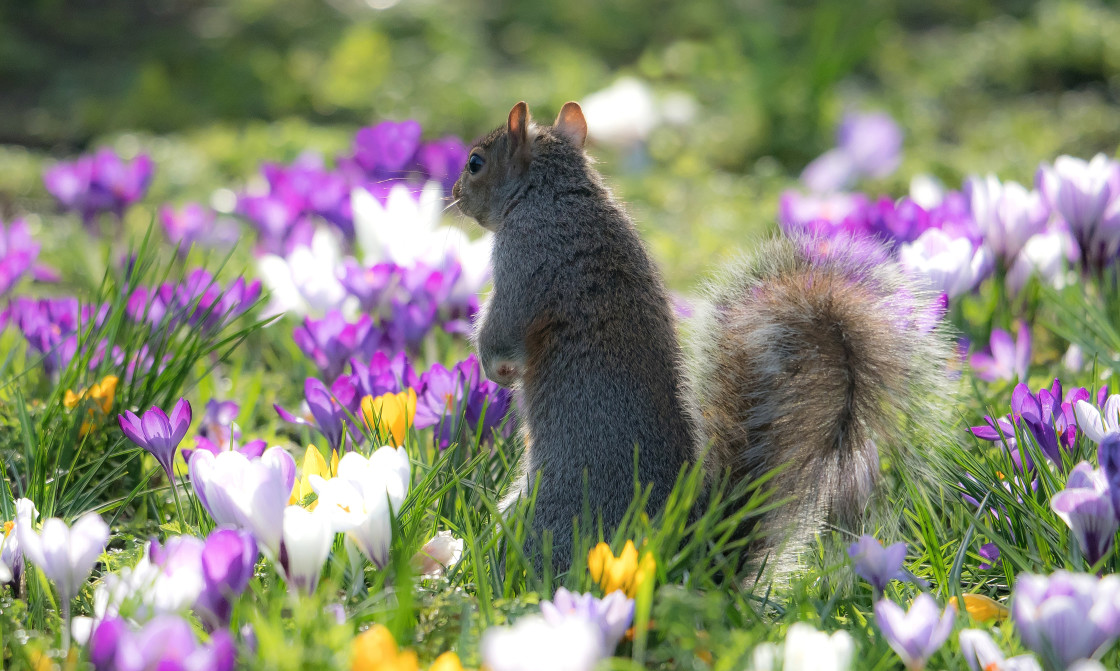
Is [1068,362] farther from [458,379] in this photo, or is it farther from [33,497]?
[33,497]

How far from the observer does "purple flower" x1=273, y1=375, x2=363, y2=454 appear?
217cm

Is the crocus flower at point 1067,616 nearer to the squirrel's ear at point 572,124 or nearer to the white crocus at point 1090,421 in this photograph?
the white crocus at point 1090,421

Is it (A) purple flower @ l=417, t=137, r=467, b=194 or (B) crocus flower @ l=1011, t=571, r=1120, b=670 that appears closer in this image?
(B) crocus flower @ l=1011, t=571, r=1120, b=670

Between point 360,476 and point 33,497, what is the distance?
750mm

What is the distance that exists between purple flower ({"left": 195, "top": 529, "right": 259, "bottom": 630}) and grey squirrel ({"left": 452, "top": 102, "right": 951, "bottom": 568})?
0.60 m

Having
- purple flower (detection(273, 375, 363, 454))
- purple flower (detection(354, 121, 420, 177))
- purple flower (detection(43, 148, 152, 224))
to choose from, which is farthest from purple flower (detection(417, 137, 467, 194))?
purple flower (detection(273, 375, 363, 454))

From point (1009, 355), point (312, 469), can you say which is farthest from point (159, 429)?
point (1009, 355)

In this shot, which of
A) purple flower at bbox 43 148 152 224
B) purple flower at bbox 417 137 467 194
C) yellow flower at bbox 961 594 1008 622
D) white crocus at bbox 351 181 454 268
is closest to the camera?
yellow flower at bbox 961 594 1008 622

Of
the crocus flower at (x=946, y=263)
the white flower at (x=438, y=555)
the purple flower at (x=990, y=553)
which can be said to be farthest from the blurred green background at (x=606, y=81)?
the white flower at (x=438, y=555)

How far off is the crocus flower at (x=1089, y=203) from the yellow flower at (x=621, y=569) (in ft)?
6.26

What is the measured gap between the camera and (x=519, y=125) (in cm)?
233

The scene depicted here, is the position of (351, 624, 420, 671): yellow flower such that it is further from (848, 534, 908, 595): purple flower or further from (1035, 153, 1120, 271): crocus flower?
(1035, 153, 1120, 271): crocus flower

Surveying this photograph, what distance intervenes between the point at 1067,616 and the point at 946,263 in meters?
1.43

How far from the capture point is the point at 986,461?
6.97 ft
